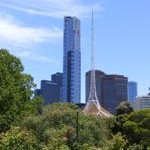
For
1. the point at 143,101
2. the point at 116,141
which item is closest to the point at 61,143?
the point at 116,141

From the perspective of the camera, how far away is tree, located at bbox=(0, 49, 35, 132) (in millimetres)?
48156

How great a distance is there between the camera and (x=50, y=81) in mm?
189500

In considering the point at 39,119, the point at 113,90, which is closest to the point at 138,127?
the point at 39,119

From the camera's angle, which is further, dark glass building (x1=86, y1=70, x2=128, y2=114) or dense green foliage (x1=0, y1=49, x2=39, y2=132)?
dark glass building (x1=86, y1=70, x2=128, y2=114)

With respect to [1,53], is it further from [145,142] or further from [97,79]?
[97,79]

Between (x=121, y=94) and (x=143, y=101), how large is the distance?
112 feet

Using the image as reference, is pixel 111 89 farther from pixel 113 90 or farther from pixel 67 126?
pixel 67 126

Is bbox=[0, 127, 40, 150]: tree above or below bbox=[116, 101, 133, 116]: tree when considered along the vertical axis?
below

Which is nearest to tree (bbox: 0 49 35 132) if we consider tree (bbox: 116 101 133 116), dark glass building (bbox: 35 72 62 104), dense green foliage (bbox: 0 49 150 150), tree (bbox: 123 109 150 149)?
dense green foliage (bbox: 0 49 150 150)

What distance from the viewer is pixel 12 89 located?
160 feet

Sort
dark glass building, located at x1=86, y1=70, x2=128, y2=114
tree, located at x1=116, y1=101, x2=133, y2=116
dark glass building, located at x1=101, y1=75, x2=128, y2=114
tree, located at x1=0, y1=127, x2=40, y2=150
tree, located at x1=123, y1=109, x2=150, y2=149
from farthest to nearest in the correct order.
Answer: dark glass building, located at x1=86, y1=70, x2=128, y2=114, dark glass building, located at x1=101, y1=75, x2=128, y2=114, tree, located at x1=116, y1=101, x2=133, y2=116, tree, located at x1=123, y1=109, x2=150, y2=149, tree, located at x1=0, y1=127, x2=40, y2=150

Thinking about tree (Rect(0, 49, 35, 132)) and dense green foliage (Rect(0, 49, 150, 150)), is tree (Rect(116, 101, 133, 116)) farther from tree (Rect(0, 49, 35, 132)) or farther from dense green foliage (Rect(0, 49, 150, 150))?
tree (Rect(0, 49, 35, 132))

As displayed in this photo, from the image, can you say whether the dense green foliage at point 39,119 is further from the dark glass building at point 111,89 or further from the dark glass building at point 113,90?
the dark glass building at point 111,89

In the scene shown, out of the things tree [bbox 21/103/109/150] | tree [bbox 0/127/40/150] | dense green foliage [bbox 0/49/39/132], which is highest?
dense green foliage [bbox 0/49/39/132]
